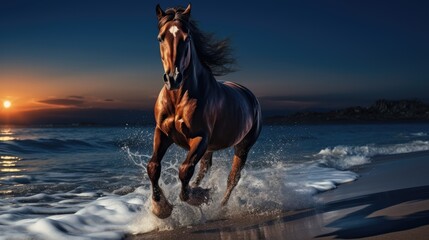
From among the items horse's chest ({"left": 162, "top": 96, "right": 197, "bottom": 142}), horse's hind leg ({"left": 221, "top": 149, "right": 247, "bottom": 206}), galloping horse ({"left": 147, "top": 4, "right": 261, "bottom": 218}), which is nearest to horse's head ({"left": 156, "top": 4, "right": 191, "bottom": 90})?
galloping horse ({"left": 147, "top": 4, "right": 261, "bottom": 218})

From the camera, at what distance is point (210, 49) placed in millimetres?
4719

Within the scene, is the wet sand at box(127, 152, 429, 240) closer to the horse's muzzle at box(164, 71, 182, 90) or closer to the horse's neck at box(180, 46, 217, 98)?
the horse's neck at box(180, 46, 217, 98)

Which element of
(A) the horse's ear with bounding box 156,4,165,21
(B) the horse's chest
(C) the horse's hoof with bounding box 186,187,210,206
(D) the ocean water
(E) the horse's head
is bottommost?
(D) the ocean water

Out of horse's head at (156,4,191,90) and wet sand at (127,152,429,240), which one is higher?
horse's head at (156,4,191,90)

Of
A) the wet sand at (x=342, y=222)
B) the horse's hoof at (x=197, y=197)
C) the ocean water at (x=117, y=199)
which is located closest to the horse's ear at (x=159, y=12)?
the horse's hoof at (x=197, y=197)

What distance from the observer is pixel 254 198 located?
557 cm

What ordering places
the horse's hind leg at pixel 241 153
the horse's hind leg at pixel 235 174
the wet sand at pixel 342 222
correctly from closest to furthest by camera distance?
the wet sand at pixel 342 222 < the horse's hind leg at pixel 235 174 < the horse's hind leg at pixel 241 153

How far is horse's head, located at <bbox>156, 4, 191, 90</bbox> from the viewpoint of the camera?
3.59 m

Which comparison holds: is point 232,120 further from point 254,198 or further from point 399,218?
point 399,218

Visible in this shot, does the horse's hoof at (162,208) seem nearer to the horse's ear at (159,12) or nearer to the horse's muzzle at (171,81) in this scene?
the horse's muzzle at (171,81)

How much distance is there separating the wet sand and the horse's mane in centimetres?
154

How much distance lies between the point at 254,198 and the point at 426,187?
2316 mm

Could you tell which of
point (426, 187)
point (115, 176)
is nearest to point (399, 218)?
point (426, 187)

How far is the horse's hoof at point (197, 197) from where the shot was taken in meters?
4.26
